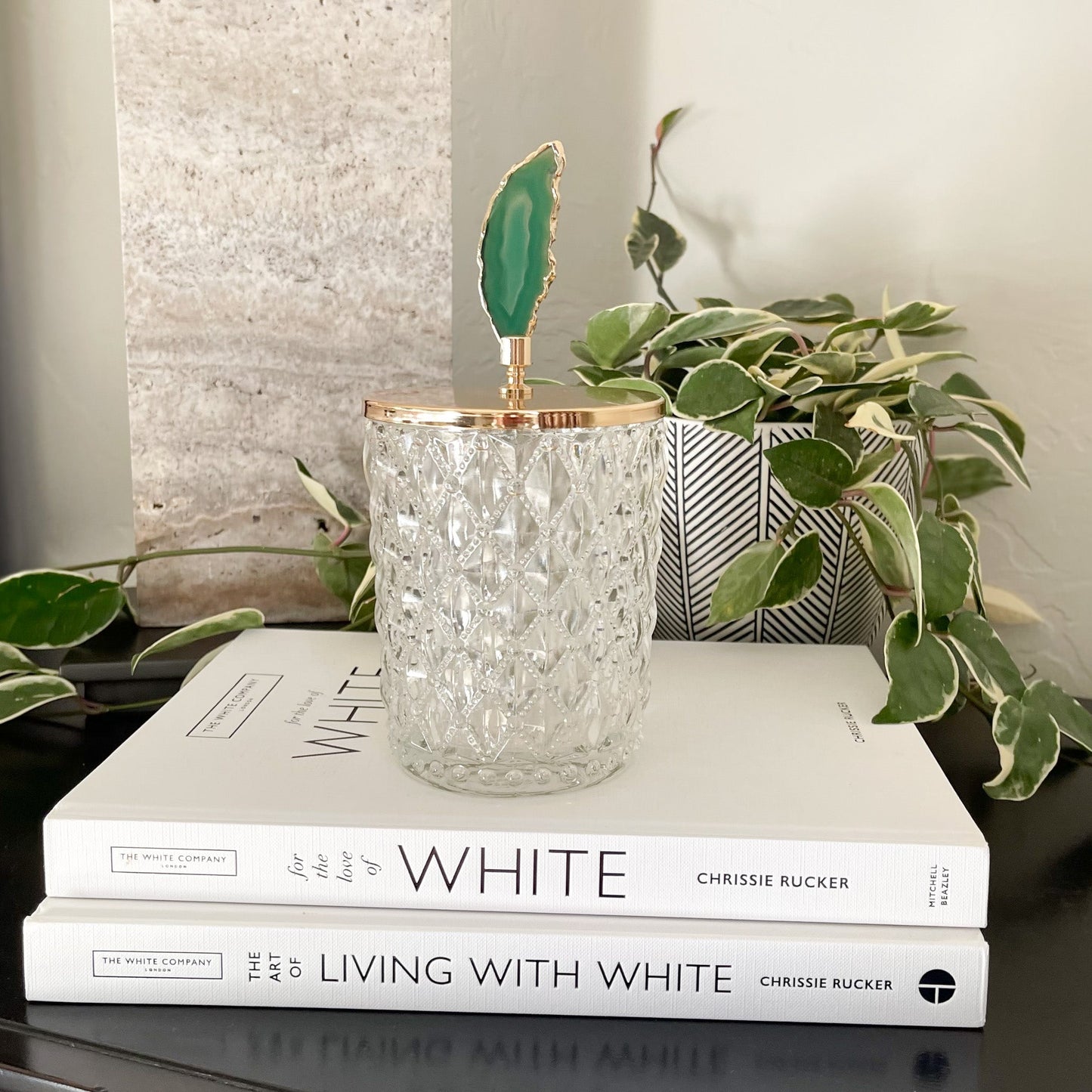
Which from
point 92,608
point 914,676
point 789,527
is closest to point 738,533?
point 789,527

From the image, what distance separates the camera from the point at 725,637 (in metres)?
0.69

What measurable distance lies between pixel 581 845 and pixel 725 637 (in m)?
0.31

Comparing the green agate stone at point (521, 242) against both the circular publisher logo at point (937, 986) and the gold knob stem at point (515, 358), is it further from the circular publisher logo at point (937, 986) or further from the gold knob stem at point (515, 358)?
the circular publisher logo at point (937, 986)

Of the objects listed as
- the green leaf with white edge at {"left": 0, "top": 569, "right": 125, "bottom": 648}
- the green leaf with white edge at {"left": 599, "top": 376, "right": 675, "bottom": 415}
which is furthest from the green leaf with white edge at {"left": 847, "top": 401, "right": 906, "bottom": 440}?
the green leaf with white edge at {"left": 0, "top": 569, "right": 125, "bottom": 648}

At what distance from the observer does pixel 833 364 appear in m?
0.64

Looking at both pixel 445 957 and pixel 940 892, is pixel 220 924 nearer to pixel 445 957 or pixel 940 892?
pixel 445 957

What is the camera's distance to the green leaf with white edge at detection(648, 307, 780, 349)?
64 cm

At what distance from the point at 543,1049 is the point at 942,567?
11.8 inches

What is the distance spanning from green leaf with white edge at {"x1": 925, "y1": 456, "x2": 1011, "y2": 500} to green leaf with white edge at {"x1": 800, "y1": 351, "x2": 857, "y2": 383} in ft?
0.52

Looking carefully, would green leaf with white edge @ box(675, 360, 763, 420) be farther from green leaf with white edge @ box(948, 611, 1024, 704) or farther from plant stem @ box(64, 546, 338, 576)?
plant stem @ box(64, 546, 338, 576)

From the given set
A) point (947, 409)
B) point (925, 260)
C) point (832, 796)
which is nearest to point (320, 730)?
point (832, 796)

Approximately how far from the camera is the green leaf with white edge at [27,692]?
2.00ft

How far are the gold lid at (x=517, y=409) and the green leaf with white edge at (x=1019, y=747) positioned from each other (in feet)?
0.80

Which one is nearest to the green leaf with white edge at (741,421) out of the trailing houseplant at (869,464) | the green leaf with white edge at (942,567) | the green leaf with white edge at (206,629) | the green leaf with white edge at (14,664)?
the trailing houseplant at (869,464)
